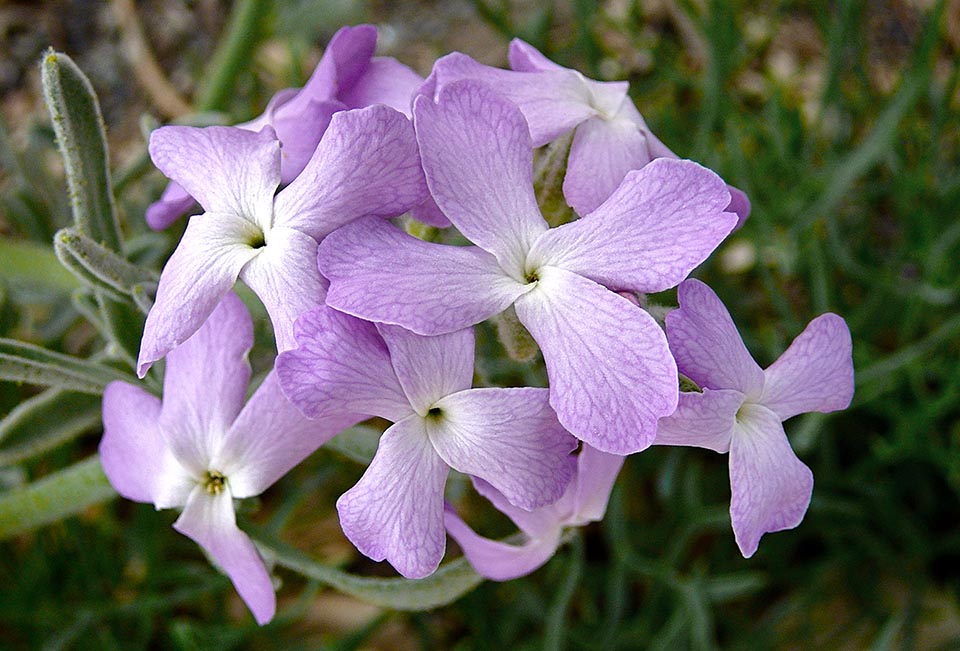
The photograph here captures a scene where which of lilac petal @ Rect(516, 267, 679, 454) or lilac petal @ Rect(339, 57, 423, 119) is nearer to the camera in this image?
lilac petal @ Rect(516, 267, 679, 454)

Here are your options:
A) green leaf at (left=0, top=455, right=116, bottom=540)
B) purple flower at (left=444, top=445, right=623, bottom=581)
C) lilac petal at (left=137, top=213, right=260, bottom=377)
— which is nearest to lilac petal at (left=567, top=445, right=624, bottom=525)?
purple flower at (left=444, top=445, right=623, bottom=581)

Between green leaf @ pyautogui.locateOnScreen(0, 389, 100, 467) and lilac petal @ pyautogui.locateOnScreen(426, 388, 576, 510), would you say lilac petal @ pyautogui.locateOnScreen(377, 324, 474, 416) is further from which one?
green leaf @ pyautogui.locateOnScreen(0, 389, 100, 467)

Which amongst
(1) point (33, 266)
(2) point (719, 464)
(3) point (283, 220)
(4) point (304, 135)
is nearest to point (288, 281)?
(3) point (283, 220)

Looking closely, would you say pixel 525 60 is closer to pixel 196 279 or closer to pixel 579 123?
pixel 579 123

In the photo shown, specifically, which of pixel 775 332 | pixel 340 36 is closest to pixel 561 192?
pixel 340 36

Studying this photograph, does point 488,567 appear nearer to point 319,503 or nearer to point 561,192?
point 561,192

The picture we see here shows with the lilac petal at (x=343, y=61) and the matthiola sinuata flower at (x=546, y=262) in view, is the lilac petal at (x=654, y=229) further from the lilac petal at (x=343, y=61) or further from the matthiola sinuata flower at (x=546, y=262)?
the lilac petal at (x=343, y=61)
